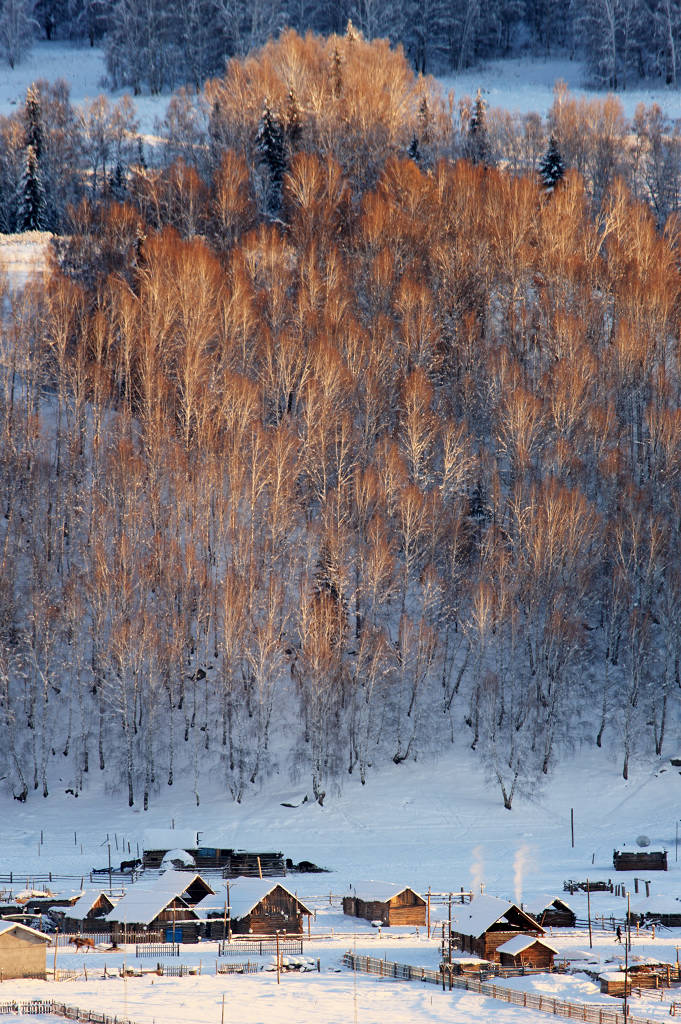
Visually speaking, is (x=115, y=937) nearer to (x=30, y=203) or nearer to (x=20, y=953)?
(x=20, y=953)

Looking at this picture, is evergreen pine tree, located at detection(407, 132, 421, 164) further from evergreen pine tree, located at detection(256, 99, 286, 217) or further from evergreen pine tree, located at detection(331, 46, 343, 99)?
evergreen pine tree, located at detection(256, 99, 286, 217)

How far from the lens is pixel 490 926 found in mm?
36250

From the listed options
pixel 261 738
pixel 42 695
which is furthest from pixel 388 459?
pixel 42 695

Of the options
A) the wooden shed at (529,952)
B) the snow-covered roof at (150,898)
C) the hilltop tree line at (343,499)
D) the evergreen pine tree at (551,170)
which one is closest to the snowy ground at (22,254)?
the hilltop tree line at (343,499)

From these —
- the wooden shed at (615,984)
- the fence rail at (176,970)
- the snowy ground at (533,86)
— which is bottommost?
the fence rail at (176,970)

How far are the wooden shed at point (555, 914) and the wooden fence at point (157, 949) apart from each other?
36.1 ft

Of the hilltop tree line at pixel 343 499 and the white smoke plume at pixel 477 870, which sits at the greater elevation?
the hilltop tree line at pixel 343 499

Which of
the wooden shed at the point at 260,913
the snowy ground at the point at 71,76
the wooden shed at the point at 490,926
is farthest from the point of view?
the snowy ground at the point at 71,76

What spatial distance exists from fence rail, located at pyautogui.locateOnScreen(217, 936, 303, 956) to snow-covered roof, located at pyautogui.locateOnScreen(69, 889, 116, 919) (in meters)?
4.15

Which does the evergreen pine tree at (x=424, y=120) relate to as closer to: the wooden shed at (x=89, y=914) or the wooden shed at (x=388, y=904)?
the wooden shed at (x=388, y=904)

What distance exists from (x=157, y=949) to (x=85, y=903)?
3.17 meters

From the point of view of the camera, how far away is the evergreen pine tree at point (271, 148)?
3356 inches

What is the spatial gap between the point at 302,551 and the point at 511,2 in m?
83.4

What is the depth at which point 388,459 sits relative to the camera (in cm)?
5803
